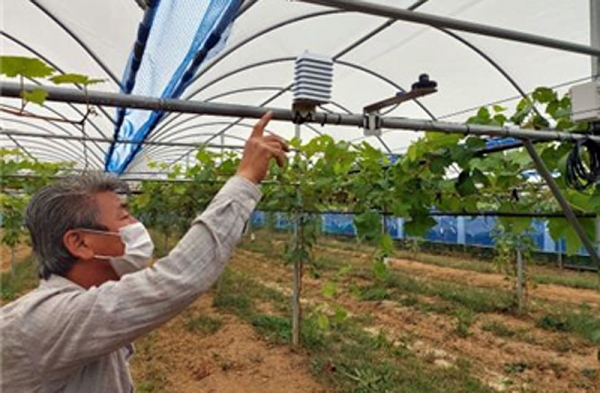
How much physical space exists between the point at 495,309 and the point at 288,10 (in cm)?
575

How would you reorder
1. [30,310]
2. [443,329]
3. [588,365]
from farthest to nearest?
[443,329], [588,365], [30,310]

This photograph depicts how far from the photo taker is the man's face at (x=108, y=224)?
1.12 m

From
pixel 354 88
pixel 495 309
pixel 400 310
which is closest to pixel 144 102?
pixel 354 88

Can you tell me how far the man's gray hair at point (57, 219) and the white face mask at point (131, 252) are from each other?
7 cm

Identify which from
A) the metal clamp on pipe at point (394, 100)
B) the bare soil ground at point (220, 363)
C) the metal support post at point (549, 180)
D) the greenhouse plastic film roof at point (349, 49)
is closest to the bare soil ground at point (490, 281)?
the greenhouse plastic film roof at point (349, 49)

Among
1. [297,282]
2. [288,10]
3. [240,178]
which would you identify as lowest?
[297,282]

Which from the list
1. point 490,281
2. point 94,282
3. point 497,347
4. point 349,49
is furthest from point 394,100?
point 490,281

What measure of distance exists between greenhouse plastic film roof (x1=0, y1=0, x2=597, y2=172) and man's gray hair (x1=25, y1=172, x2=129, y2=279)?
156 cm

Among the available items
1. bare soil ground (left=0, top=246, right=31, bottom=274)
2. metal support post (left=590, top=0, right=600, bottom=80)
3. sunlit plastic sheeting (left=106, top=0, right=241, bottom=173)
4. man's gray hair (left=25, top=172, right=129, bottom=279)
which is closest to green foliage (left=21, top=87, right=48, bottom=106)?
man's gray hair (left=25, top=172, right=129, bottom=279)

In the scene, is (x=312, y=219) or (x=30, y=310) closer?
(x=30, y=310)

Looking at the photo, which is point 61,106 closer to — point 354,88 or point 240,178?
point 354,88

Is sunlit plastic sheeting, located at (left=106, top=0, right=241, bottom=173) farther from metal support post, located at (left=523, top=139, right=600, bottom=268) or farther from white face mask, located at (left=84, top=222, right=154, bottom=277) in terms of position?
metal support post, located at (left=523, top=139, right=600, bottom=268)

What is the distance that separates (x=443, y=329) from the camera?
20.0 feet

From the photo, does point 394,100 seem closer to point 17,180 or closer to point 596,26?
point 596,26
